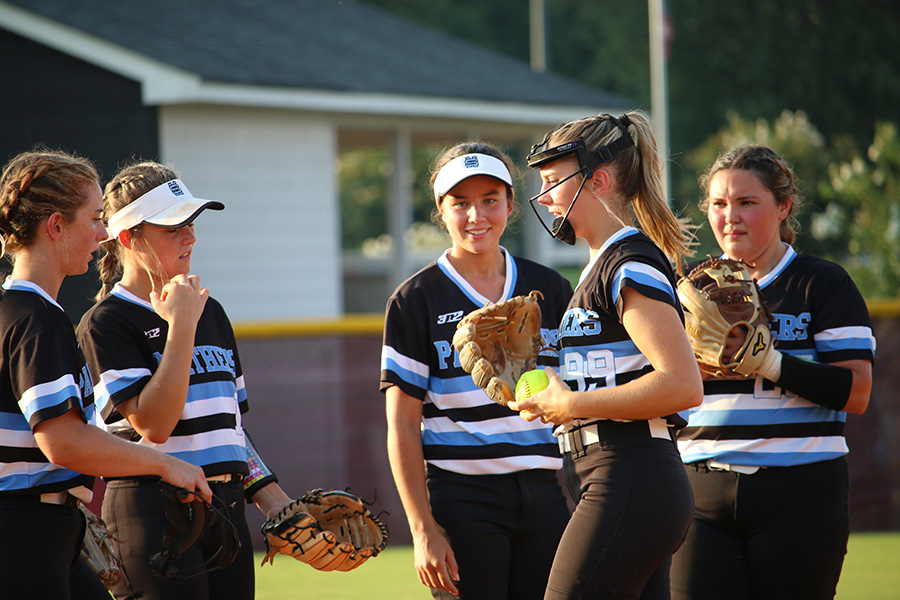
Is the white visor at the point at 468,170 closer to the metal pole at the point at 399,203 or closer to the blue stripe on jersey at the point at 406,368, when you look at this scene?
the blue stripe on jersey at the point at 406,368

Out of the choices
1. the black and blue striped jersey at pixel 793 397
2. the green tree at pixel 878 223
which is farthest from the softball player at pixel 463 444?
the green tree at pixel 878 223

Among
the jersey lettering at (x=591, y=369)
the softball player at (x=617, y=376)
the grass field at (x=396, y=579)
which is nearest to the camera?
the softball player at (x=617, y=376)

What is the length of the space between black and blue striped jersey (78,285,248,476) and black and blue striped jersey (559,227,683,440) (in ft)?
3.78

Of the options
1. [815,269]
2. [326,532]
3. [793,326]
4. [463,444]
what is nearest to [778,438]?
[793,326]

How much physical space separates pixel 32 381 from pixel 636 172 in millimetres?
1781

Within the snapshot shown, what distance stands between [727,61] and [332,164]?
23009mm

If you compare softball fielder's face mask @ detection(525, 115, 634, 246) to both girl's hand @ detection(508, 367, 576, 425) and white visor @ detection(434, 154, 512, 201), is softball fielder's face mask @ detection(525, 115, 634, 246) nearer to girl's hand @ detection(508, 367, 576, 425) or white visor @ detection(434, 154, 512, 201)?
girl's hand @ detection(508, 367, 576, 425)

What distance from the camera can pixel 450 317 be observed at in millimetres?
3338

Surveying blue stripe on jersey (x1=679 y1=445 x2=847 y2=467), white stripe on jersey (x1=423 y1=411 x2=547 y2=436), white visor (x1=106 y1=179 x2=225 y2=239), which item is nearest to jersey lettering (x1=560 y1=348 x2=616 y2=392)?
white stripe on jersey (x1=423 y1=411 x2=547 y2=436)

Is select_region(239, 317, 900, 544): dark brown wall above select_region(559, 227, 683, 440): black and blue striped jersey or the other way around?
the other way around

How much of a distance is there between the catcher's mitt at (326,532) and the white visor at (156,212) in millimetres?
1002

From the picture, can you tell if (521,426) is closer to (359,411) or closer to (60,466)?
(60,466)

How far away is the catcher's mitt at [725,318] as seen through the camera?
320 cm

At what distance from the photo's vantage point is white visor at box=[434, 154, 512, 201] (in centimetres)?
339
